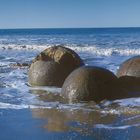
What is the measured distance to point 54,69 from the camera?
10.9 m

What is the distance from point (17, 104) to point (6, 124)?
1.74 meters

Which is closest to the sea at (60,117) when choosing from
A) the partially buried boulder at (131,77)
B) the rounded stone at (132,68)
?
the partially buried boulder at (131,77)

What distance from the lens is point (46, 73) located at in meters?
11.0

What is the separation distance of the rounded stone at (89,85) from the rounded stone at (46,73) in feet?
5.73

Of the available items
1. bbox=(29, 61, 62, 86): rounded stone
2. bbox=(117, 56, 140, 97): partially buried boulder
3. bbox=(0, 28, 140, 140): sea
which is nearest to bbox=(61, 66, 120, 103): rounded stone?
bbox=(0, 28, 140, 140): sea

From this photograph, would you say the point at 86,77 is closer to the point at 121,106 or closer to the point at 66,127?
the point at 121,106

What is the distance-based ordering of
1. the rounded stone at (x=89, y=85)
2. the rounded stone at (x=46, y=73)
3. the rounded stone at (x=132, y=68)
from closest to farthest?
1. the rounded stone at (x=89, y=85)
2. the rounded stone at (x=132, y=68)
3. the rounded stone at (x=46, y=73)

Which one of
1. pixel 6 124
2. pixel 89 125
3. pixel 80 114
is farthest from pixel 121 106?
pixel 6 124

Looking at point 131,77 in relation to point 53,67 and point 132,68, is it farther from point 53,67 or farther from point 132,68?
point 53,67

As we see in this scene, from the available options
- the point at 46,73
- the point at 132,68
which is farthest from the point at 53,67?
the point at 132,68

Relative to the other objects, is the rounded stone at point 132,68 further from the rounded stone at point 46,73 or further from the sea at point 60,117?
the rounded stone at point 46,73

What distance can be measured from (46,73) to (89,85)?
234cm

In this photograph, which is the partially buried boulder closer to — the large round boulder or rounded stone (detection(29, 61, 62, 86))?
the large round boulder

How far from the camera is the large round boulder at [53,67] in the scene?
36.1ft
